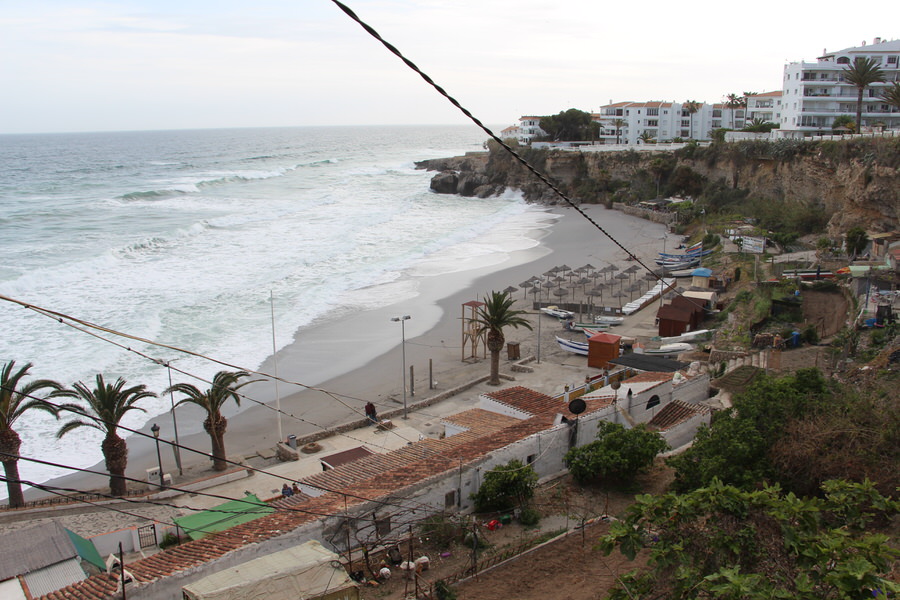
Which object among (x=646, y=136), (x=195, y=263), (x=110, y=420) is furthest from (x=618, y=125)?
(x=110, y=420)

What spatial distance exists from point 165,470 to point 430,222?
46553mm

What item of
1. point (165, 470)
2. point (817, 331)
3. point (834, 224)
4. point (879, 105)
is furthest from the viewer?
point (879, 105)

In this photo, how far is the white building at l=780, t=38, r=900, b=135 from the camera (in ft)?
192

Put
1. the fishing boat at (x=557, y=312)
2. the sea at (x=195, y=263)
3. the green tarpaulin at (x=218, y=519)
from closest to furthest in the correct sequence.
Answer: the green tarpaulin at (x=218, y=519), the sea at (x=195, y=263), the fishing boat at (x=557, y=312)

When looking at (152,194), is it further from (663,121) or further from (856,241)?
(856,241)

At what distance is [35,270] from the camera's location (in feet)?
132

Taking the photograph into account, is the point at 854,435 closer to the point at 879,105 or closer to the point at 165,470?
the point at 165,470

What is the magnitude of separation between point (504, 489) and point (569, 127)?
283 ft

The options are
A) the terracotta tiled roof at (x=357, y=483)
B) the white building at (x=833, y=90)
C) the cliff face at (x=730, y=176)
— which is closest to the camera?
the terracotta tiled roof at (x=357, y=483)

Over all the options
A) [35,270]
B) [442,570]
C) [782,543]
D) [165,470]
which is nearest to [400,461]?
[442,570]

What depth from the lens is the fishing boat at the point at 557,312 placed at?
1228 inches

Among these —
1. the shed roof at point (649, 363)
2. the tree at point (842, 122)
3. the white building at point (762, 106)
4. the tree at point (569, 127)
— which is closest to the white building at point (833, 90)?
the tree at point (842, 122)

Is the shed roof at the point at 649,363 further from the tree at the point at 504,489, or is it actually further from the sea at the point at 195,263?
the sea at the point at 195,263

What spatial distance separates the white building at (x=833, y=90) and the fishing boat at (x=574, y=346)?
144 ft
